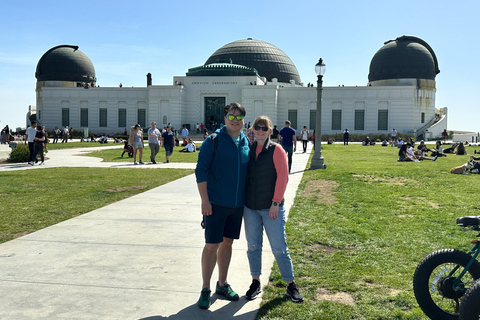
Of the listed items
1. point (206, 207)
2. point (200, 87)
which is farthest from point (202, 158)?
point (200, 87)

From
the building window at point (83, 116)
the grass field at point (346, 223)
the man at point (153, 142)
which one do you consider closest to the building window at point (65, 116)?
the building window at point (83, 116)

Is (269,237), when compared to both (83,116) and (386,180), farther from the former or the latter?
(83,116)

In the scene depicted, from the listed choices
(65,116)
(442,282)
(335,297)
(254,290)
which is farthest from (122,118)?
(442,282)

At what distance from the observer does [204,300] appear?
4.14 metres

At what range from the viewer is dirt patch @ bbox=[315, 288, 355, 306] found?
14.0 feet

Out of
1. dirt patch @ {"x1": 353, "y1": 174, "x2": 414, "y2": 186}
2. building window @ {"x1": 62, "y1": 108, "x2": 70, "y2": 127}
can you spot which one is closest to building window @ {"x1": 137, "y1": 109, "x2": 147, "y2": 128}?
building window @ {"x1": 62, "y1": 108, "x2": 70, "y2": 127}

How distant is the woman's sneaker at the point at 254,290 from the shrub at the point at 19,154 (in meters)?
18.4

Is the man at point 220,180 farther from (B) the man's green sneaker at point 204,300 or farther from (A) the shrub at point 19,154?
(A) the shrub at point 19,154

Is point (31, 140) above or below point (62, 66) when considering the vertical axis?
below

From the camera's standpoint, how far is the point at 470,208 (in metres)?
8.73

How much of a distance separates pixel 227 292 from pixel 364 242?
2.69 metres

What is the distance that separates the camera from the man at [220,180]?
14.0 feet

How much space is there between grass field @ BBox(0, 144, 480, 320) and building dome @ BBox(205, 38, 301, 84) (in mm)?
54280

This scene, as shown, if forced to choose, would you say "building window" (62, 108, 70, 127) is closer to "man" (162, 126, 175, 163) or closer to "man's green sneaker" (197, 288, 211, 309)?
"man" (162, 126, 175, 163)
